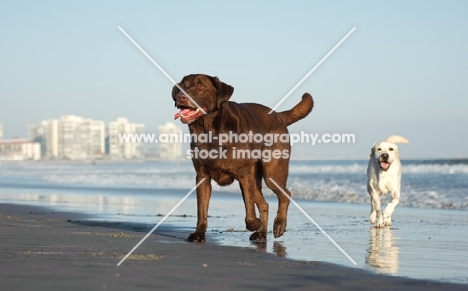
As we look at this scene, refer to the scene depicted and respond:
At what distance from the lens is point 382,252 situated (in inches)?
298

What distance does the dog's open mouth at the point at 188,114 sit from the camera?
801 centimetres

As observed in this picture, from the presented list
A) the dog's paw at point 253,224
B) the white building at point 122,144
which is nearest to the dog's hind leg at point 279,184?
the dog's paw at point 253,224

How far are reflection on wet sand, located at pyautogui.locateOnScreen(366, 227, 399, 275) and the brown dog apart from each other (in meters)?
1.08

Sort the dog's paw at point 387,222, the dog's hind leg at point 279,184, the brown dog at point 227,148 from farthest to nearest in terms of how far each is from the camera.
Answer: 1. the dog's paw at point 387,222
2. the dog's hind leg at point 279,184
3. the brown dog at point 227,148

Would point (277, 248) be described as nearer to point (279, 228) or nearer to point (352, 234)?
point (279, 228)

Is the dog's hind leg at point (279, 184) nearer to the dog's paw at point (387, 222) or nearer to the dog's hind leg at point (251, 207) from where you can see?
the dog's hind leg at point (251, 207)

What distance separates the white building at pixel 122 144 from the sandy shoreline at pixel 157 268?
79296mm

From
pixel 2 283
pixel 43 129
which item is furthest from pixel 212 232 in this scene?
pixel 43 129

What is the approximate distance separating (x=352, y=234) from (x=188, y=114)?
277 cm

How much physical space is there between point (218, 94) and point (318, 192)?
41.0 ft

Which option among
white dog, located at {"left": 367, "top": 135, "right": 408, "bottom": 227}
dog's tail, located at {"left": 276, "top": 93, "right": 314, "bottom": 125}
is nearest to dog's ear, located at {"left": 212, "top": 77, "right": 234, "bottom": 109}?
dog's tail, located at {"left": 276, "top": 93, "right": 314, "bottom": 125}

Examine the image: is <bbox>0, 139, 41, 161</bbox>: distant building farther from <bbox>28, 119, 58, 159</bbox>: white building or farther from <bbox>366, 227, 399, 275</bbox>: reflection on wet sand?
<bbox>366, 227, 399, 275</bbox>: reflection on wet sand

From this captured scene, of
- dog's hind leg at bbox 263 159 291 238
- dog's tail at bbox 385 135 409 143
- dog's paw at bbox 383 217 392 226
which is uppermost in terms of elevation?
dog's tail at bbox 385 135 409 143

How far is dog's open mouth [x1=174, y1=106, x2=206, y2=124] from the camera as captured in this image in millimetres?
8008
